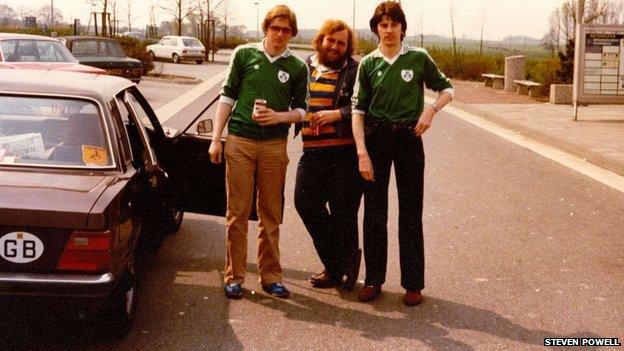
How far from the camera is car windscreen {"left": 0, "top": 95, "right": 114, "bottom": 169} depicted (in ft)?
15.7

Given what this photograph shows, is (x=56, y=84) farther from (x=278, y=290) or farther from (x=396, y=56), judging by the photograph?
(x=396, y=56)

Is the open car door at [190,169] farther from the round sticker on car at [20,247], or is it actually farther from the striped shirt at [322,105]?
the round sticker on car at [20,247]

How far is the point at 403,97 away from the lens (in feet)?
17.6

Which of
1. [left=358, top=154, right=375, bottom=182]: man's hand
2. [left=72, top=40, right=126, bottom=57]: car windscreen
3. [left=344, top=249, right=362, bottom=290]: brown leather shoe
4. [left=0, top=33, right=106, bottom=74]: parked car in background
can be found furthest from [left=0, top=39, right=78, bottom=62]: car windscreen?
[left=358, top=154, right=375, bottom=182]: man's hand

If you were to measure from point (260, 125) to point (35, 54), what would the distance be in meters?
13.2

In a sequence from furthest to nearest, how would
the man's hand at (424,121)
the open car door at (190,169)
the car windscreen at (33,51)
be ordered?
the car windscreen at (33,51), the open car door at (190,169), the man's hand at (424,121)

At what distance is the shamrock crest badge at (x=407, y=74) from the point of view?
534 cm

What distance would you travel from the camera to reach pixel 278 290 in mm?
5758

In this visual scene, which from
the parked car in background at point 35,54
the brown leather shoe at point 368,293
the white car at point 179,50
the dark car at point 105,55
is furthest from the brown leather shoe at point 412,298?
the white car at point 179,50

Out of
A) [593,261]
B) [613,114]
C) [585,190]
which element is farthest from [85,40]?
[593,261]

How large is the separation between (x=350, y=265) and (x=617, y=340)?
1.67 m

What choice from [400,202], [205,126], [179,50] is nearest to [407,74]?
[400,202]

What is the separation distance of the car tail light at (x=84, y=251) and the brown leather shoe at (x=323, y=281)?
201cm

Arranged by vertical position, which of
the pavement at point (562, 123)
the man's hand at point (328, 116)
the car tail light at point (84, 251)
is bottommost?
the pavement at point (562, 123)
